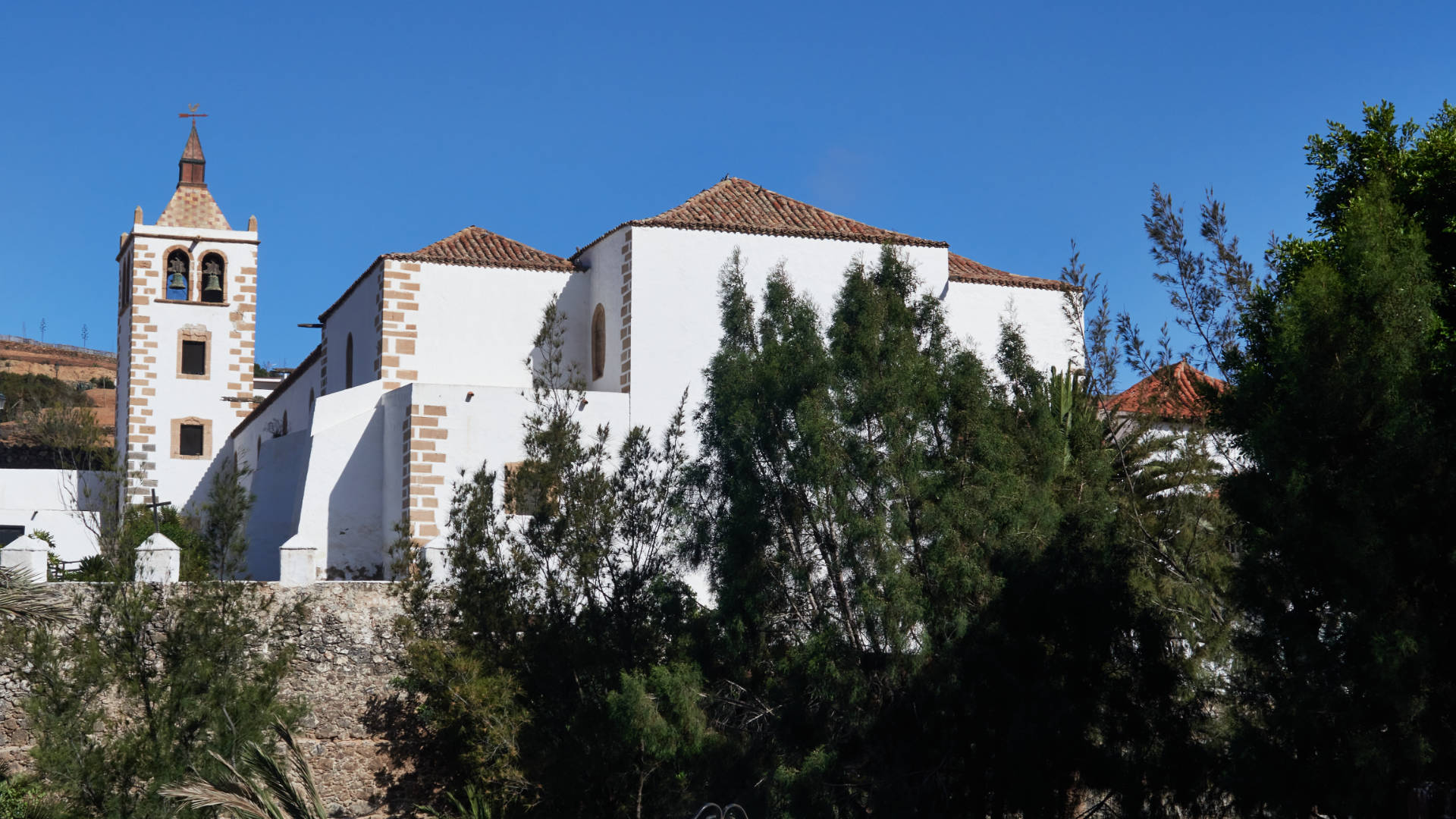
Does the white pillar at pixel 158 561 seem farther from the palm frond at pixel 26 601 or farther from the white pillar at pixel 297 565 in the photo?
the palm frond at pixel 26 601

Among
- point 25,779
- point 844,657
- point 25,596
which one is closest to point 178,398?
point 25,779

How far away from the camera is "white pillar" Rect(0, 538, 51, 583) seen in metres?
13.9

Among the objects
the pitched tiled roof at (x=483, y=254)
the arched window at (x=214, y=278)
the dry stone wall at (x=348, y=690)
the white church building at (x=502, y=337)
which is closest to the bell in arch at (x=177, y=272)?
the arched window at (x=214, y=278)

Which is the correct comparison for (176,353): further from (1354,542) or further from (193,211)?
(1354,542)

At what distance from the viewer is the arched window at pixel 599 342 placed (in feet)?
66.6

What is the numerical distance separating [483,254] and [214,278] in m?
14.1

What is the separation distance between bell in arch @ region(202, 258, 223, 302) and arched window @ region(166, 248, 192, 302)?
351mm

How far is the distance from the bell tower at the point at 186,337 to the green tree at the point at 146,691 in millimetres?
19131

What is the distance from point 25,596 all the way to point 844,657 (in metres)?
6.88

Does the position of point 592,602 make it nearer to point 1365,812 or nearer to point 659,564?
point 659,564

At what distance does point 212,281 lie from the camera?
31891 mm

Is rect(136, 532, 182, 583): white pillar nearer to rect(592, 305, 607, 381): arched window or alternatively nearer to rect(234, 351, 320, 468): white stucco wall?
rect(592, 305, 607, 381): arched window

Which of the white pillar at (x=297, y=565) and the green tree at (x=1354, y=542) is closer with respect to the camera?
the green tree at (x=1354, y=542)

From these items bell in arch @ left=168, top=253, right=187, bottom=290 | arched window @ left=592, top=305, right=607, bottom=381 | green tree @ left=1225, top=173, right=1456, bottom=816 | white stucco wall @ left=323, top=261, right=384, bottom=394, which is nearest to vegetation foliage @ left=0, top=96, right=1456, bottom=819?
green tree @ left=1225, top=173, right=1456, bottom=816
